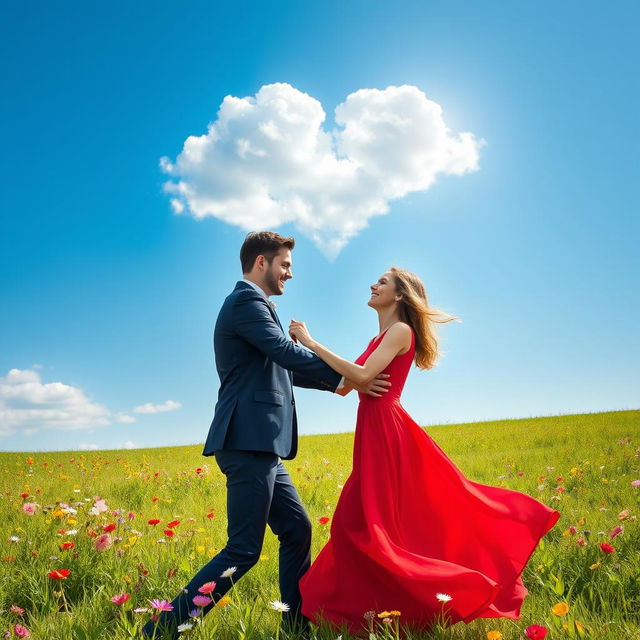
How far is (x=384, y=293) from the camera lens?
4.70 metres

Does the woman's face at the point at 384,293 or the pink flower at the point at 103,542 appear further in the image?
the pink flower at the point at 103,542

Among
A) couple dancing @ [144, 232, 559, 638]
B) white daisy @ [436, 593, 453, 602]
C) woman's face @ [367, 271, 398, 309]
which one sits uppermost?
woman's face @ [367, 271, 398, 309]

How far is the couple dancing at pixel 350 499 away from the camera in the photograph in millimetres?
3783

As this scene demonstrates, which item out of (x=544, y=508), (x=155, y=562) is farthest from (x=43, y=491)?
(x=544, y=508)

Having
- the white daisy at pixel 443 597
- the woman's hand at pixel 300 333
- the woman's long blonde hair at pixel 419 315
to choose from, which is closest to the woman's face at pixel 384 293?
the woman's long blonde hair at pixel 419 315

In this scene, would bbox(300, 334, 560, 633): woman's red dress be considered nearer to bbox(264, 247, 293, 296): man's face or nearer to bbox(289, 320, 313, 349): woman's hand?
bbox(289, 320, 313, 349): woman's hand

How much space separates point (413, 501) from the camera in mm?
4145

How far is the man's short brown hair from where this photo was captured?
4.39m

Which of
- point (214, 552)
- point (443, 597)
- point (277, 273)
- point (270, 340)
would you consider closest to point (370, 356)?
point (270, 340)

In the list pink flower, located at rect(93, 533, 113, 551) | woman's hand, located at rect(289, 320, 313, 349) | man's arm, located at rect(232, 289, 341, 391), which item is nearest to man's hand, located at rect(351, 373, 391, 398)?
man's arm, located at rect(232, 289, 341, 391)

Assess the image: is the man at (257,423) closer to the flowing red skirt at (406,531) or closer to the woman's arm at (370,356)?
the woman's arm at (370,356)

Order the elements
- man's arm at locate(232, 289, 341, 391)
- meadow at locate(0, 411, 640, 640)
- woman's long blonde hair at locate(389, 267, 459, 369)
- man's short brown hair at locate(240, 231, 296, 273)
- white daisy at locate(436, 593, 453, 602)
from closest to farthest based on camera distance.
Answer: white daisy at locate(436, 593, 453, 602), meadow at locate(0, 411, 640, 640), man's arm at locate(232, 289, 341, 391), man's short brown hair at locate(240, 231, 296, 273), woman's long blonde hair at locate(389, 267, 459, 369)

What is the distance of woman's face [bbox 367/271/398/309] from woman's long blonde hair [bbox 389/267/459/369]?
0.04 m

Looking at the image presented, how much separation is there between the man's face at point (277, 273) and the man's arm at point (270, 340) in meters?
0.20
